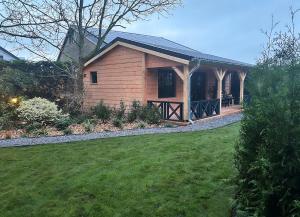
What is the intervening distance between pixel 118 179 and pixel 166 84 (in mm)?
10300

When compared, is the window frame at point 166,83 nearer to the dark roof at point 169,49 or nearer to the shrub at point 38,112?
the dark roof at point 169,49

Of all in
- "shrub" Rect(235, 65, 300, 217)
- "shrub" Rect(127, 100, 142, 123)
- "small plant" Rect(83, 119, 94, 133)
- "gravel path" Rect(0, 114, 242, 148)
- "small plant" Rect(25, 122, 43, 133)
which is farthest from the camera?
"shrub" Rect(127, 100, 142, 123)

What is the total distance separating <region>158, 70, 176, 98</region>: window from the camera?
579 inches

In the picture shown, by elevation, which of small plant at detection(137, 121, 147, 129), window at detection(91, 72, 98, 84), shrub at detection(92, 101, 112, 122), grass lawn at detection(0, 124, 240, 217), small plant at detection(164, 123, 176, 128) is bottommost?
grass lawn at detection(0, 124, 240, 217)

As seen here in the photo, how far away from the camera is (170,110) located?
12594 mm

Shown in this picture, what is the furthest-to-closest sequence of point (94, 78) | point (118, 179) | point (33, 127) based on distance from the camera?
point (94, 78)
point (33, 127)
point (118, 179)

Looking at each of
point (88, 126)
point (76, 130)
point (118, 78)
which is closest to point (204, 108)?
point (118, 78)

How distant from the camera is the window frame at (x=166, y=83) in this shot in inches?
578

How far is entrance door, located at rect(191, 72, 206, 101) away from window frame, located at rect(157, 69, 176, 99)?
66.0 inches

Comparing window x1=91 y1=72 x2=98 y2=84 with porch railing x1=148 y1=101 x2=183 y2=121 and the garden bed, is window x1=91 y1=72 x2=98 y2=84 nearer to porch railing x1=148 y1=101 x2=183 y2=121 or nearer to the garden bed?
porch railing x1=148 y1=101 x2=183 y2=121

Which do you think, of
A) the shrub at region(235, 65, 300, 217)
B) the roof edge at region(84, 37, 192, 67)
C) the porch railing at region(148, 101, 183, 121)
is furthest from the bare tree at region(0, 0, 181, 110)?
the shrub at region(235, 65, 300, 217)

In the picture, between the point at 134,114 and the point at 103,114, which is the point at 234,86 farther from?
the point at 103,114

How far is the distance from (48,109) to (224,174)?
768 cm

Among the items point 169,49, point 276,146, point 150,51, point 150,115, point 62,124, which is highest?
point 169,49
